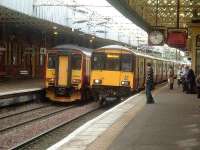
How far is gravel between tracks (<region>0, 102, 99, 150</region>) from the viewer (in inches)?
619

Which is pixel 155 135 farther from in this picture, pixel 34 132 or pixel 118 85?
pixel 118 85

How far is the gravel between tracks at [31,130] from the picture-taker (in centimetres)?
1573

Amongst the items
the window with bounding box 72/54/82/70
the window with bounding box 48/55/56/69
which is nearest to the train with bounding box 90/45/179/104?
the window with bounding box 72/54/82/70

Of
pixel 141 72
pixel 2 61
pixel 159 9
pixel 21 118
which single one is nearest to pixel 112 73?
pixel 141 72

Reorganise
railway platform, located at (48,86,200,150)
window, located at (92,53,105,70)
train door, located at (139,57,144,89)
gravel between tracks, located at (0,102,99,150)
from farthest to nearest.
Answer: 1. train door, located at (139,57,144,89)
2. window, located at (92,53,105,70)
3. gravel between tracks, located at (0,102,99,150)
4. railway platform, located at (48,86,200,150)

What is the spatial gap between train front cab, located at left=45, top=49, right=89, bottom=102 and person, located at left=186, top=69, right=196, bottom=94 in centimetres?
520

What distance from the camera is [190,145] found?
1096 centimetres

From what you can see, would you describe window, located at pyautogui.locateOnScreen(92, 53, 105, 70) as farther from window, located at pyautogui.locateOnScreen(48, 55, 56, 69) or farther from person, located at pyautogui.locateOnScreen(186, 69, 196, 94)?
person, located at pyautogui.locateOnScreen(186, 69, 196, 94)

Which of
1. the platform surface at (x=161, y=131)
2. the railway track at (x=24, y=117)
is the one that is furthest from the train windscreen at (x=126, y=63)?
the platform surface at (x=161, y=131)

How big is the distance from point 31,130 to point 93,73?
980 cm

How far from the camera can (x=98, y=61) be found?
2819 centimetres

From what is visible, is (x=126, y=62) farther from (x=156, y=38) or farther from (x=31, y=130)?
(x=31, y=130)

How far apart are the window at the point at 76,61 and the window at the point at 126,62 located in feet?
8.06

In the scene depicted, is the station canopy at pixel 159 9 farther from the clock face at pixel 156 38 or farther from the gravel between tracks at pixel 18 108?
the gravel between tracks at pixel 18 108
